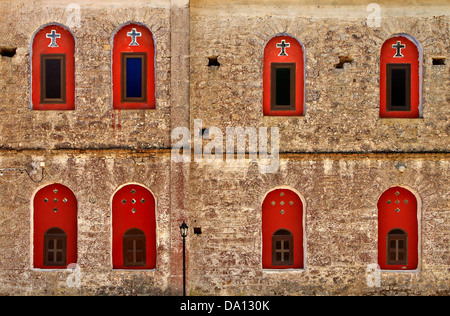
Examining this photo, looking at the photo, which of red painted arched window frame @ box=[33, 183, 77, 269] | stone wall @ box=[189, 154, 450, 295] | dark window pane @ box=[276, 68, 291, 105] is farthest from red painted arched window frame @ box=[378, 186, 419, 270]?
red painted arched window frame @ box=[33, 183, 77, 269]

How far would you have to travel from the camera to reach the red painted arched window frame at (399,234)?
1074 cm

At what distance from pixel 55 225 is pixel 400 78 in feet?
31.3

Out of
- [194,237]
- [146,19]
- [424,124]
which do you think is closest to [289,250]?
[194,237]

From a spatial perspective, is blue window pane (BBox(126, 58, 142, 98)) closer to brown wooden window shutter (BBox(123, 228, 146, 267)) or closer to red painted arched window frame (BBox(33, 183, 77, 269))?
red painted arched window frame (BBox(33, 183, 77, 269))

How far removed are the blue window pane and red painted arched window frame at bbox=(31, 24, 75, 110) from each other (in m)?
1.40

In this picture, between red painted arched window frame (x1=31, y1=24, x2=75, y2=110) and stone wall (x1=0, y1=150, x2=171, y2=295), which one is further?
red painted arched window frame (x1=31, y1=24, x2=75, y2=110)

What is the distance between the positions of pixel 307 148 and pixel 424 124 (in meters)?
3.02

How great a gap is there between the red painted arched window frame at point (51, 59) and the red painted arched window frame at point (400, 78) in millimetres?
7926

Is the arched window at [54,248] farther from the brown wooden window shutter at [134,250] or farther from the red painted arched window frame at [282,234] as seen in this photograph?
the red painted arched window frame at [282,234]

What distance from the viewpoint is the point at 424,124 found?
10.6 meters

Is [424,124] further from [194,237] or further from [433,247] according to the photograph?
[194,237]

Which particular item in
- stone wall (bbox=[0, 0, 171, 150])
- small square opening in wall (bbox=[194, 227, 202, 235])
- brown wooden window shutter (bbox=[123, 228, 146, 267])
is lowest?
brown wooden window shutter (bbox=[123, 228, 146, 267])

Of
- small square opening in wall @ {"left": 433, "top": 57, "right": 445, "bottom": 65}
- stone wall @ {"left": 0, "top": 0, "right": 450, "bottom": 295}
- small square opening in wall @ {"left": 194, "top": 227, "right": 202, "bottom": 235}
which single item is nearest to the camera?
stone wall @ {"left": 0, "top": 0, "right": 450, "bottom": 295}

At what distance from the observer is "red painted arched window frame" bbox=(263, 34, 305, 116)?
35.2ft
